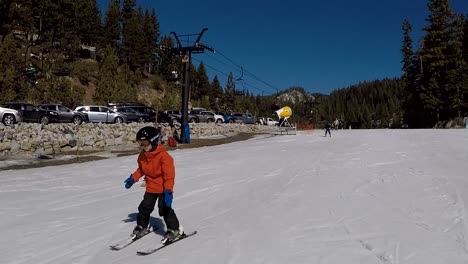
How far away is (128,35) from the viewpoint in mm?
95250

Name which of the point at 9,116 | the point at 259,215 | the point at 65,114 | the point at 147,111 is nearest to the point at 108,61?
the point at 147,111

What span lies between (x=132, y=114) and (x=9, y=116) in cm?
1271

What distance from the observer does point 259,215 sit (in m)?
8.28

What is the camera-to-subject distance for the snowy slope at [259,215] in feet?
19.4

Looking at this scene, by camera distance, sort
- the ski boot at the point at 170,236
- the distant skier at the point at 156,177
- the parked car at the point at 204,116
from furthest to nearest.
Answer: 1. the parked car at the point at 204,116
2. the ski boot at the point at 170,236
3. the distant skier at the point at 156,177

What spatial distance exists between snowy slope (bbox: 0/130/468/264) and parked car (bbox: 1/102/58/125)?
16.4m

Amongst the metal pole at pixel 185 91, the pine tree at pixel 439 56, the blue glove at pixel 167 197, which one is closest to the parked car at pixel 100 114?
the metal pole at pixel 185 91

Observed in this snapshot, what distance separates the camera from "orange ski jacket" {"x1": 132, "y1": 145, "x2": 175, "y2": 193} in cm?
617

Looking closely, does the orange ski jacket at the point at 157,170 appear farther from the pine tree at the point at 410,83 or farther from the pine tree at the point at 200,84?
the pine tree at the point at 200,84

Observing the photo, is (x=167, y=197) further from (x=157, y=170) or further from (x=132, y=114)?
(x=132, y=114)

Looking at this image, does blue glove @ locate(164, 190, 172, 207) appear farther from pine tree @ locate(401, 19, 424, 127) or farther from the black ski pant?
pine tree @ locate(401, 19, 424, 127)

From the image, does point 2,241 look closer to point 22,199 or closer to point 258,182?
point 22,199

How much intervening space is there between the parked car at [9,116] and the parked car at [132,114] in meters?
10.8

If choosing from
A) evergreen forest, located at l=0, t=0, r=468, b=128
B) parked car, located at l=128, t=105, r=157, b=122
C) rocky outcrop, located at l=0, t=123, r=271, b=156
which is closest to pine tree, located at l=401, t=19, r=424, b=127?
evergreen forest, located at l=0, t=0, r=468, b=128
